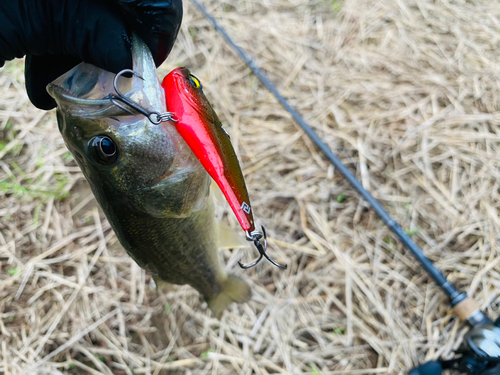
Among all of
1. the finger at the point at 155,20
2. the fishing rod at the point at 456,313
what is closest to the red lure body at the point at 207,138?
the finger at the point at 155,20

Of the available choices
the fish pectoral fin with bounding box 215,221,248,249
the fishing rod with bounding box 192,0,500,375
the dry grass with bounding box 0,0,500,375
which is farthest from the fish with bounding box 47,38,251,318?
the fishing rod with bounding box 192,0,500,375

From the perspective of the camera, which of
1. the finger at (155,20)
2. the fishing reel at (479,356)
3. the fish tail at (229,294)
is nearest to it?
the finger at (155,20)

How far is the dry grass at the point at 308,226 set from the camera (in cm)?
222

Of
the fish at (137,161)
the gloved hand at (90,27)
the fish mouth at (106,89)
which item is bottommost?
the fish at (137,161)

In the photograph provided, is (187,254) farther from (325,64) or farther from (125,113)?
(325,64)

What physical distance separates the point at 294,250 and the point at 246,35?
212cm

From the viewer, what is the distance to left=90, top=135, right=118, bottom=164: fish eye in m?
1.16

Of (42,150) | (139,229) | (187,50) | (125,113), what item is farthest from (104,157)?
(187,50)

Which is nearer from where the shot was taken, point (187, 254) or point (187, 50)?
point (187, 254)

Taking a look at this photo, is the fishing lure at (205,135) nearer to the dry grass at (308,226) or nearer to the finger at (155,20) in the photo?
the finger at (155,20)

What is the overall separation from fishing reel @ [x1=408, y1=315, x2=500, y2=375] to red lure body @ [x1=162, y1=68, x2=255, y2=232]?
1479 mm

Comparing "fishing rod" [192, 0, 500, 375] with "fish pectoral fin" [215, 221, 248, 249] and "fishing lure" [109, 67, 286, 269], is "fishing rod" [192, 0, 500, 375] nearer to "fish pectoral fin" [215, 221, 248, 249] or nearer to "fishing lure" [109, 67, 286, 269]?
"fish pectoral fin" [215, 221, 248, 249]

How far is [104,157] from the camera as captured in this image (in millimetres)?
1187

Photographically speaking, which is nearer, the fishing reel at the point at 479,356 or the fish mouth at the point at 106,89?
the fish mouth at the point at 106,89
